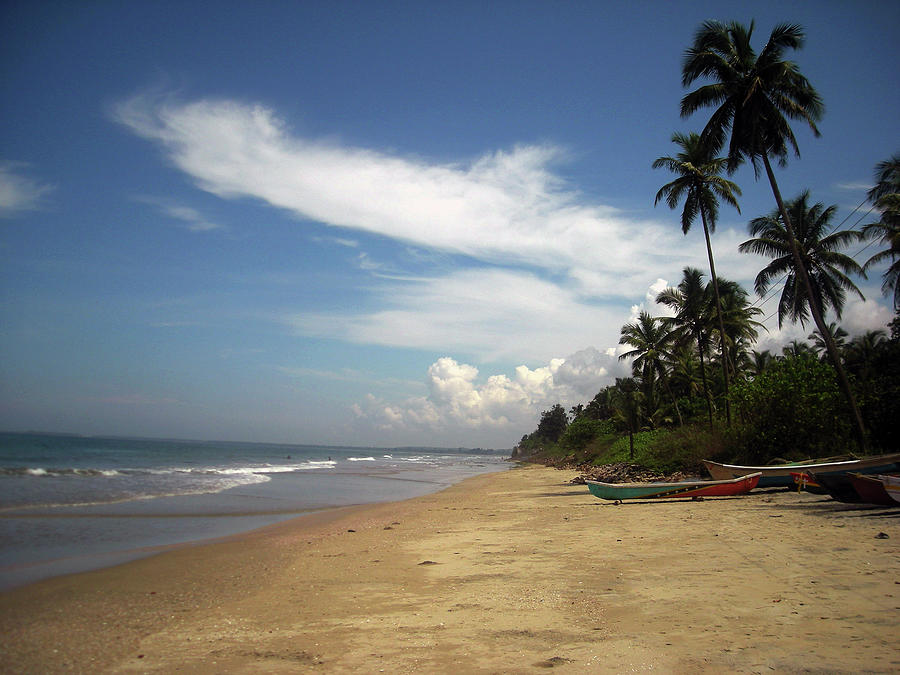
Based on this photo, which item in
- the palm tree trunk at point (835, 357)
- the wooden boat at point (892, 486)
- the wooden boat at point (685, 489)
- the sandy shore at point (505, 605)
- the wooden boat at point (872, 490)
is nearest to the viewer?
the sandy shore at point (505, 605)

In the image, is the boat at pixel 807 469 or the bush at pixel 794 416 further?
→ the bush at pixel 794 416

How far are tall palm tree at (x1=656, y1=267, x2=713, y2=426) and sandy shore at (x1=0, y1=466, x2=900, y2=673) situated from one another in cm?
2158

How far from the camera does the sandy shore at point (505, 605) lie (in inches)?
170

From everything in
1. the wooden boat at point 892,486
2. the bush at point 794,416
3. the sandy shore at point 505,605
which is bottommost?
the sandy shore at point 505,605

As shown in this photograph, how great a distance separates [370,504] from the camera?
19875mm

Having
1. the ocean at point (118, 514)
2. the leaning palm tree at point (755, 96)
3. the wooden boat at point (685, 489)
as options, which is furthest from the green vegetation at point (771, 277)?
the ocean at point (118, 514)

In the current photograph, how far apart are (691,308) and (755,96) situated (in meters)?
14.5

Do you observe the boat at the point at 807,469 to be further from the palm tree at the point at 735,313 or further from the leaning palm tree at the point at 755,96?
the palm tree at the point at 735,313

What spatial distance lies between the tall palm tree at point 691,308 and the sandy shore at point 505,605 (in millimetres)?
21581

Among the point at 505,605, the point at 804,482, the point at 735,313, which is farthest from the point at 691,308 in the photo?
the point at 505,605

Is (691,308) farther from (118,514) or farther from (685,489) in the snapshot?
(118,514)

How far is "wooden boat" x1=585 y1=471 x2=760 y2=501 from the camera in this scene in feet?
46.2

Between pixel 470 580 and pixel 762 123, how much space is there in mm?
19424

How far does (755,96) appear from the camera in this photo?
60.1ft
